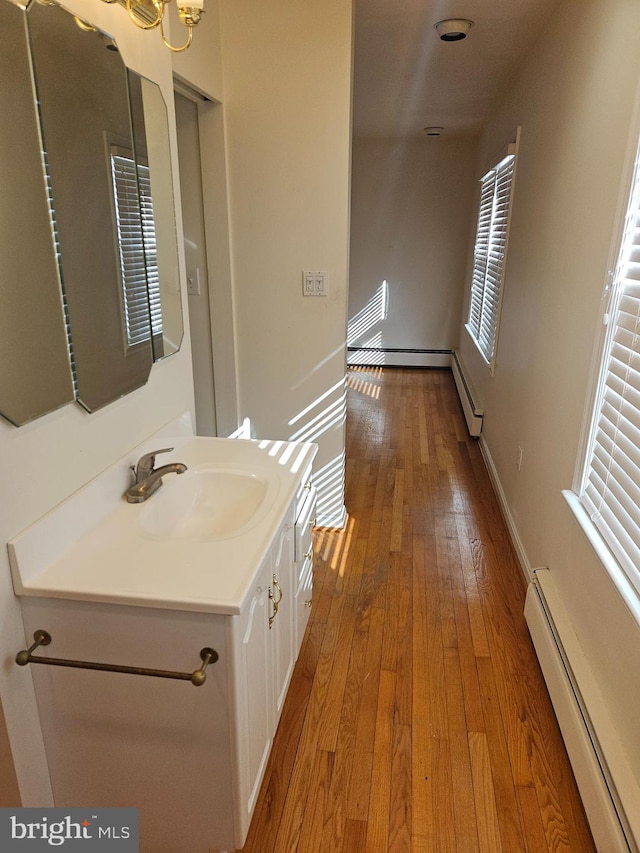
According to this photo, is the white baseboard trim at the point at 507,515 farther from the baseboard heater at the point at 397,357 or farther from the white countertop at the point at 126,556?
the baseboard heater at the point at 397,357

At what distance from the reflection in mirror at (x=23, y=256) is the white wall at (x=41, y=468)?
0.07 metres

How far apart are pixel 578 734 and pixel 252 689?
3.07 feet

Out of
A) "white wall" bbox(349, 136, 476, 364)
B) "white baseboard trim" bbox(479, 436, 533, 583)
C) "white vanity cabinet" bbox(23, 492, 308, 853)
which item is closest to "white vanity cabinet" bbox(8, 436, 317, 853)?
"white vanity cabinet" bbox(23, 492, 308, 853)

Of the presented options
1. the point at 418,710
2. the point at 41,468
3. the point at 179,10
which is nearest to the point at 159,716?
the point at 41,468

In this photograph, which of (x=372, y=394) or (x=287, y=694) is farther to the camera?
(x=372, y=394)

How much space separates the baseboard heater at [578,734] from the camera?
1.32 metres

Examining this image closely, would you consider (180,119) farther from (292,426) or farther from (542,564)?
(542,564)

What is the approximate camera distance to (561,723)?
173 cm

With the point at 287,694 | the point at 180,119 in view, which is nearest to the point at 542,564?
the point at 287,694

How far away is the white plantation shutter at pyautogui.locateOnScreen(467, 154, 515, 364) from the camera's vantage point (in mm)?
3901

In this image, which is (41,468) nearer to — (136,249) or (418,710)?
(136,249)

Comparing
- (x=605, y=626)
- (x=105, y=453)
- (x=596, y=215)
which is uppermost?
(x=596, y=215)

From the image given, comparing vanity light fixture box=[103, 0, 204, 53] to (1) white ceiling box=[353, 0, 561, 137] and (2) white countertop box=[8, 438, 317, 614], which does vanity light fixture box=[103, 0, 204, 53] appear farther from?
Answer: (1) white ceiling box=[353, 0, 561, 137]

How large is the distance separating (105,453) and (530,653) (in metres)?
1.70
